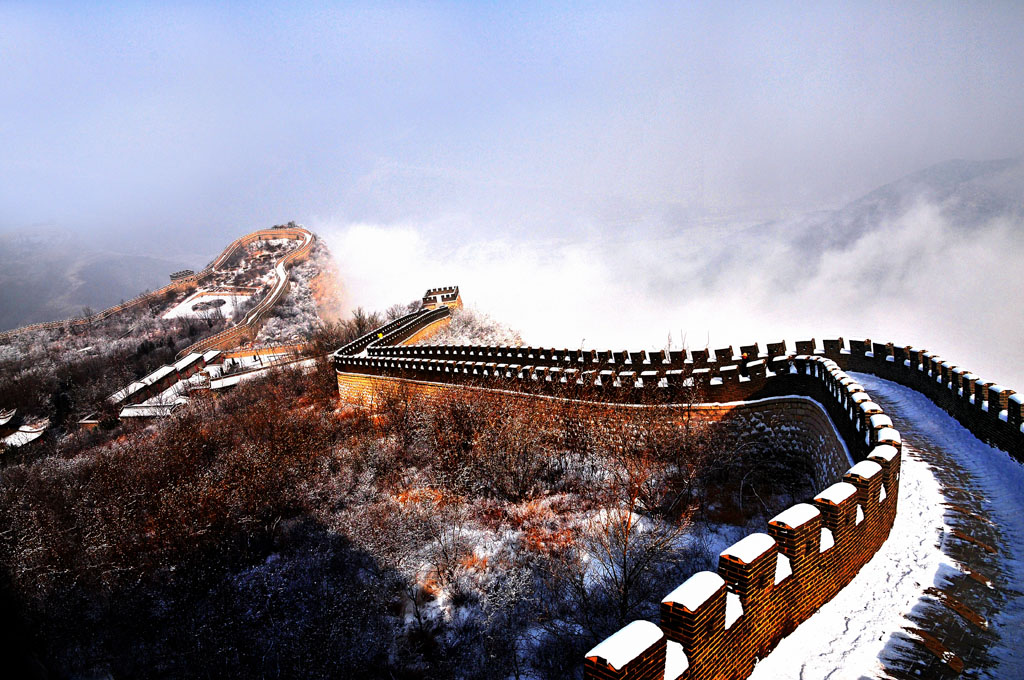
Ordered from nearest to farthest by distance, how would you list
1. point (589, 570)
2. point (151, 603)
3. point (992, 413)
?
point (992, 413)
point (589, 570)
point (151, 603)

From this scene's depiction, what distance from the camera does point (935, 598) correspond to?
5.09 meters

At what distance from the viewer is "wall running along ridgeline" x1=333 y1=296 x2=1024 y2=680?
3994 mm

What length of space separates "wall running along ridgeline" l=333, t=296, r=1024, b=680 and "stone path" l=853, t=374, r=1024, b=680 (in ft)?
1.98

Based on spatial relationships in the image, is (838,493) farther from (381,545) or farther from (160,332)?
(160,332)

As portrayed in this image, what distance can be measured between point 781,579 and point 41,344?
8529cm

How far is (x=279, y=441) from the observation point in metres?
20.8

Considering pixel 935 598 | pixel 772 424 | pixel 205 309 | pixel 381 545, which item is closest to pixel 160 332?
pixel 205 309

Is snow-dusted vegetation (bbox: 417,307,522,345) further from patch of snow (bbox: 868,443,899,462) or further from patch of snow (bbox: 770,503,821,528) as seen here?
patch of snow (bbox: 770,503,821,528)

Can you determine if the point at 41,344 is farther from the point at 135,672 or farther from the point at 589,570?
the point at 589,570

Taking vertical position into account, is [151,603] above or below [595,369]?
below

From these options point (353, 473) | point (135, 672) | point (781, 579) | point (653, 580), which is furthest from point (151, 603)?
point (781, 579)

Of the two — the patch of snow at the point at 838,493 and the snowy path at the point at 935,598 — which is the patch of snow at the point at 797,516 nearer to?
the patch of snow at the point at 838,493

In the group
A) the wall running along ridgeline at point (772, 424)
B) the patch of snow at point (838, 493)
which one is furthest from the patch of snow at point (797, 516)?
the patch of snow at point (838, 493)

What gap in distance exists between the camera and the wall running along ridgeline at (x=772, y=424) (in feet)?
13.1
